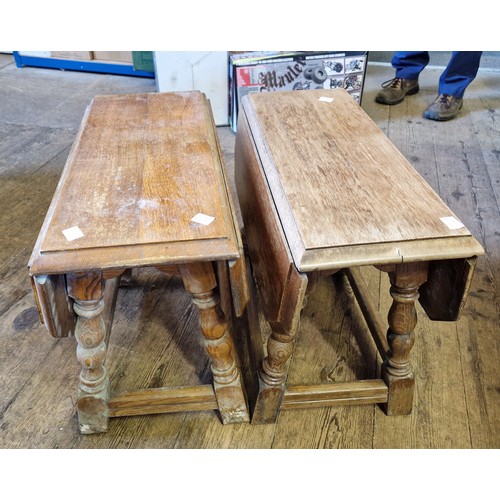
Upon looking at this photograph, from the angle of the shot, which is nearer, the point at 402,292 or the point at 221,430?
the point at 402,292

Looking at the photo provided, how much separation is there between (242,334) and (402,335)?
528mm

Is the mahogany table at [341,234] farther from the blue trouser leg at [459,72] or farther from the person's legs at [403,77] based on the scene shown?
the person's legs at [403,77]

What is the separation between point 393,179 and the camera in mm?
1250

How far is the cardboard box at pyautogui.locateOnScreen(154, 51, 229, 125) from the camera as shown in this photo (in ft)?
9.30

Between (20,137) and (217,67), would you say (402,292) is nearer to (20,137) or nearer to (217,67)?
(217,67)

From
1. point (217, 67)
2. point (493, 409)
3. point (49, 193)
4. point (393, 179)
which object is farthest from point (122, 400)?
point (217, 67)

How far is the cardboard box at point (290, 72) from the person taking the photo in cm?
273

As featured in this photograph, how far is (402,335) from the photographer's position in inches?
50.0

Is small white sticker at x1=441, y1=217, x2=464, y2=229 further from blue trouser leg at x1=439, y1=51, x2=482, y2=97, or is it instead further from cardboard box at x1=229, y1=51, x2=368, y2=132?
blue trouser leg at x1=439, y1=51, x2=482, y2=97

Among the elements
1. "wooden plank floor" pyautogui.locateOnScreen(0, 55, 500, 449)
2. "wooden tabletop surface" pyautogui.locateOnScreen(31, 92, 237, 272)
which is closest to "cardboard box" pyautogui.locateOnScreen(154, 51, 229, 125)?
"wooden plank floor" pyautogui.locateOnScreen(0, 55, 500, 449)

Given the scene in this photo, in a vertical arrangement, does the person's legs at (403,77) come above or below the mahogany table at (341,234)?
below

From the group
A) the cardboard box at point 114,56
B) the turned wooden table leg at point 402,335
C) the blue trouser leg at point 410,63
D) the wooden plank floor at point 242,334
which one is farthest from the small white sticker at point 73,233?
the cardboard box at point 114,56

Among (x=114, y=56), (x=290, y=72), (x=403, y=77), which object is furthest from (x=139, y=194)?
(x=114, y=56)

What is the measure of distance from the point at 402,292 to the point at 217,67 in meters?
2.07
